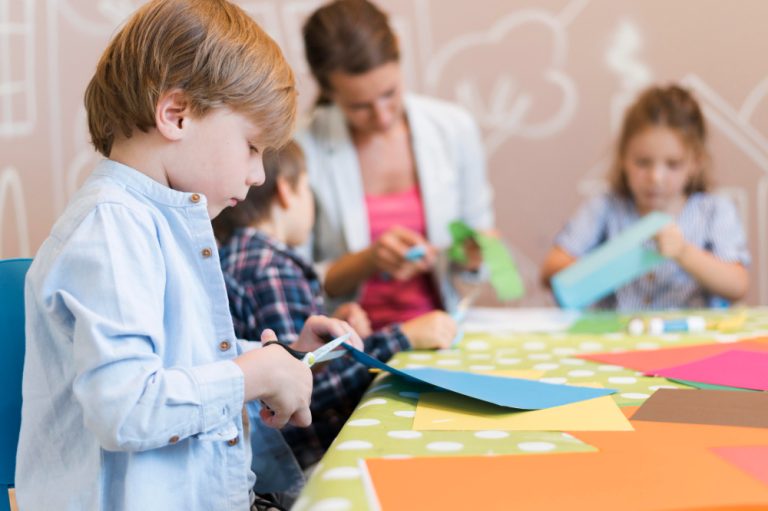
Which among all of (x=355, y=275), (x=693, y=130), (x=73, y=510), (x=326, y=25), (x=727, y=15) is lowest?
(x=73, y=510)

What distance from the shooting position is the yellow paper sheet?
719mm

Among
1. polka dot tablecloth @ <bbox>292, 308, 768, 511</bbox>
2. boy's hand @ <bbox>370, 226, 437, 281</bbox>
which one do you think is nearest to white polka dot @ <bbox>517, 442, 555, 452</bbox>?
polka dot tablecloth @ <bbox>292, 308, 768, 511</bbox>

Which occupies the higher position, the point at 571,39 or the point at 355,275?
the point at 571,39

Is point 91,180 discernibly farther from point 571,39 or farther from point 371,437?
point 571,39

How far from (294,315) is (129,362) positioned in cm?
51

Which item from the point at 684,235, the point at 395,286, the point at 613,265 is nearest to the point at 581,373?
the point at 613,265

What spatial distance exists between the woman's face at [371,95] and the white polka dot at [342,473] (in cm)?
112

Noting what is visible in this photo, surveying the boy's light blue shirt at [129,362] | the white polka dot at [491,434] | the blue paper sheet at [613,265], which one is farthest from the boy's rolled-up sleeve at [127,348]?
the blue paper sheet at [613,265]

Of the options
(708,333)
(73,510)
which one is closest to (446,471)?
(73,510)

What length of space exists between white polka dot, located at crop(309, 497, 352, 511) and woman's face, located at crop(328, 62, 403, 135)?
3.89 feet

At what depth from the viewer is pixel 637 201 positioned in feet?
6.18

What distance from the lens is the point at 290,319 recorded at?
1.14m

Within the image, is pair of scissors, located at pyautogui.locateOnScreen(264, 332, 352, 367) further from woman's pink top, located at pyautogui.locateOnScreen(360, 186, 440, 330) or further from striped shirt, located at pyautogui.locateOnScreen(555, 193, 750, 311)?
striped shirt, located at pyautogui.locateOnScreen(555, 193, 750, 311)

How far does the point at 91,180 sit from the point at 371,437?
0.36 m
